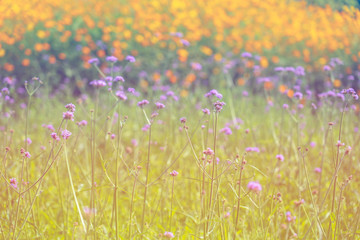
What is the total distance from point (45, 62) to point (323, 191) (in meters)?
4.11

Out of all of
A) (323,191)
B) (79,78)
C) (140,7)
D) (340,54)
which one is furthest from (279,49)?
(323,191)

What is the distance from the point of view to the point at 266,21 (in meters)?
6.63

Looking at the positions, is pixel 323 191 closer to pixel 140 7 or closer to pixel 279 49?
pixel 279 49

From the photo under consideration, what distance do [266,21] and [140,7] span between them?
1.98m

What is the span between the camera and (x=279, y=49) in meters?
6.11

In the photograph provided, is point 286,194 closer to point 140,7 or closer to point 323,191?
point 323,191

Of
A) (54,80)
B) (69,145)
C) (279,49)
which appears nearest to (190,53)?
(279,49)

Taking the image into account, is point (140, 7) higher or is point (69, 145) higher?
point (140, 7)

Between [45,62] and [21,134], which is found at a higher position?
[45,62]

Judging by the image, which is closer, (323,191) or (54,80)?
(323,191)

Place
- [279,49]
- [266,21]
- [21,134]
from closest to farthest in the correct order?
[21,134]
[279,49]
[266,21]

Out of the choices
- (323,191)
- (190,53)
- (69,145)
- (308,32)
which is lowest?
(323,191)

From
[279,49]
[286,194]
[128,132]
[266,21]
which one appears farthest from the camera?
[266,21]

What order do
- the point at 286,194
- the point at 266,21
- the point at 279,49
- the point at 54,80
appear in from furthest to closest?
the point at 266,21
the point at 279,49
the point at 54,80
the point at 286,194
